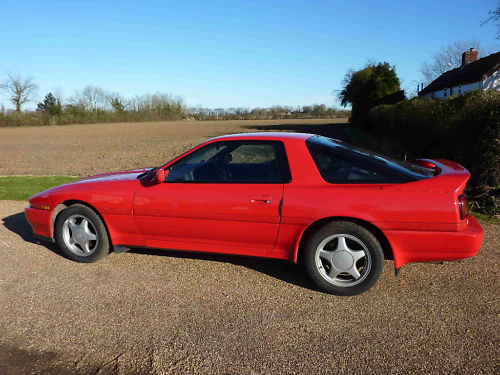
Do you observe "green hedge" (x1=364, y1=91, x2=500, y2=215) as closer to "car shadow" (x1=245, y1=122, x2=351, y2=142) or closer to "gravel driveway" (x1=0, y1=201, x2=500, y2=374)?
"gravel driveway" (x1=0, y1=201, x2=500, y2=374)

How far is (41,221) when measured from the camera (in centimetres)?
457

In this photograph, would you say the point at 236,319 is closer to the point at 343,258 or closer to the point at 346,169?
the point at 343,258

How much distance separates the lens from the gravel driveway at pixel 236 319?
2.66 m

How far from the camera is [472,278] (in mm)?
3836

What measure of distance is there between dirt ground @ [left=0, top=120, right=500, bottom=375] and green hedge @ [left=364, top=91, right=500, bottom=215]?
6.41 feet

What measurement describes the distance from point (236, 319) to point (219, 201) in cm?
113

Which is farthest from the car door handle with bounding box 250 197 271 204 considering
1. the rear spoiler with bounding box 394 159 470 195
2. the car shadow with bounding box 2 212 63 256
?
the car shadow with bounding box 2 212 63 256

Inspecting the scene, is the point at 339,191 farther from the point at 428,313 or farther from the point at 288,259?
the point at 428,313

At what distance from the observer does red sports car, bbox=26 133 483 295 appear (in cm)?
336

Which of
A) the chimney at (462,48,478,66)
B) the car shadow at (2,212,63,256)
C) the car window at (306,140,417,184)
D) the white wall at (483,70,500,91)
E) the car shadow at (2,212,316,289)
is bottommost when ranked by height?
the car shadow at (2,212,316,289)

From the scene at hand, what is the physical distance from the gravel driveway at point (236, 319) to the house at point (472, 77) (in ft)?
74.2

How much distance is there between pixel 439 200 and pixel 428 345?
118 centimetres

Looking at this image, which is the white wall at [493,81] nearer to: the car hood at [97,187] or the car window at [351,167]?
the car window at [351,167]

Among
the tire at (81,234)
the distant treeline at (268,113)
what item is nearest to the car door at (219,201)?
the tire at (81,234)
